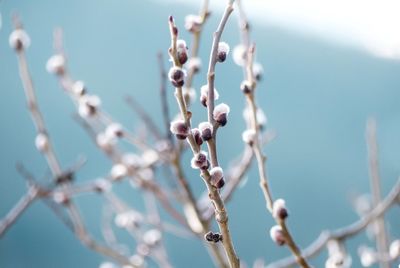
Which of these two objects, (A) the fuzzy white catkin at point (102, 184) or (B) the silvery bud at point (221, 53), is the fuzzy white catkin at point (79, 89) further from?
(B) the silvery bud at point (221, 53)

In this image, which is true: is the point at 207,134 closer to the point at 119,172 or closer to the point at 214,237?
the point at 214,237

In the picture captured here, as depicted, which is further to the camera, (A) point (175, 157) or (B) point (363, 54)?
(B) point (363, 54)

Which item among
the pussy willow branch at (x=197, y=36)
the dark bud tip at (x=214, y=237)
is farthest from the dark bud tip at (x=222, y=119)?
the pussy willow branch at (x=197, y=36)

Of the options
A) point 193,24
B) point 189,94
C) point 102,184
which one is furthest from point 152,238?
point 193,24

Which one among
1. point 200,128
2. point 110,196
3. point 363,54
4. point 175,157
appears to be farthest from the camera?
point 363,54

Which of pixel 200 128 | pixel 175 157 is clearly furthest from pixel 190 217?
pixel 200 128

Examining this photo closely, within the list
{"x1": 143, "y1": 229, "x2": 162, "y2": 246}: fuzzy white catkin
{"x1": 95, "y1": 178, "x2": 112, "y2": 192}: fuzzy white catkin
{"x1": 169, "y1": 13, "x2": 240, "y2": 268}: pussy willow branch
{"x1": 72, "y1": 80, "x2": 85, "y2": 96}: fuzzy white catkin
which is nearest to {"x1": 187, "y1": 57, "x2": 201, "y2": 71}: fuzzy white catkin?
{"x1": 72, "y1": 80, "x2": 85, "y2": 96}: fuzzy white catkin

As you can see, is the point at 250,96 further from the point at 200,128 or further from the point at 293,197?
the point at 293,197

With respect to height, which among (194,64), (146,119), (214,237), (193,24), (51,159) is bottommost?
(214,237)

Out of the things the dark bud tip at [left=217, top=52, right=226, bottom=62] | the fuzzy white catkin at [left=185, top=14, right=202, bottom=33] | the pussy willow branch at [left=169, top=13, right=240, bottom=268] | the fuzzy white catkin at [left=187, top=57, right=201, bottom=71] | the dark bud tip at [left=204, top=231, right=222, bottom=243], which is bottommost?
the dark bud tip at [left=204, top=231, right=222, bottom=243]

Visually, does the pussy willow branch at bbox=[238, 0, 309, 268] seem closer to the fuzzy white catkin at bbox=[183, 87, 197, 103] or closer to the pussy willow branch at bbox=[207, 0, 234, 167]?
the pussy willow branch at bbox=[207, 0, 234, 167]

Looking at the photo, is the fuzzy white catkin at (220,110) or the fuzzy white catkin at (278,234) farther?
the fuzzy white catkin at (278,234)
